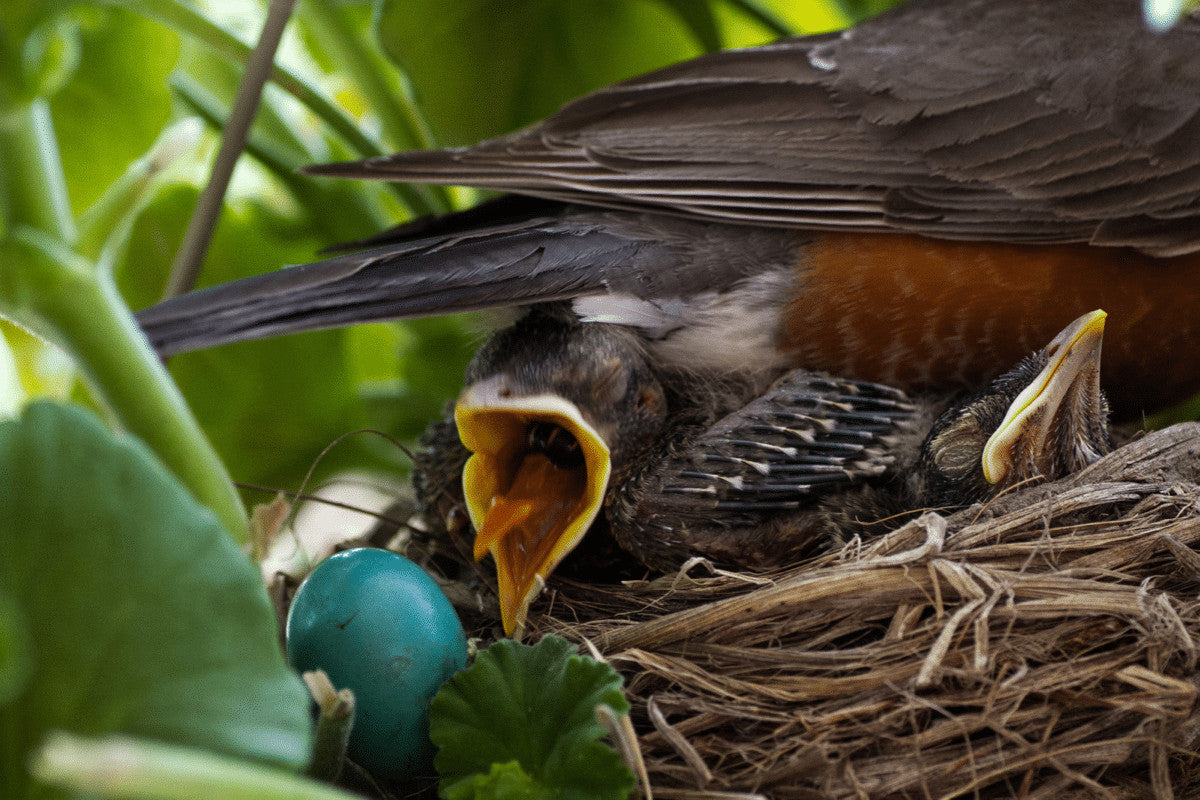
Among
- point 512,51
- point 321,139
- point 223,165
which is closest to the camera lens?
point 223,165

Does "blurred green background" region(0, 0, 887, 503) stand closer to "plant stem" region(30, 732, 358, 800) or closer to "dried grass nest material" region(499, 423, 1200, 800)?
"dried grass nest material" region(499, 423, 1200, 800)

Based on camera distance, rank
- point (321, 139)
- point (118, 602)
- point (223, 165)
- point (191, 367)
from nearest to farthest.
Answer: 1. point (118, 602)
2. point (223, 165)
3. point (191, 367)
4. point (321, 139)

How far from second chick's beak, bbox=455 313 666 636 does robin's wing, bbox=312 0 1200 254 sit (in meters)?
0.20

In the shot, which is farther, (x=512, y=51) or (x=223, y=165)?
(x=512, y=51)

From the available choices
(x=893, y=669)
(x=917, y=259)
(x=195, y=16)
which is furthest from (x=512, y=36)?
(x=893, y=669)

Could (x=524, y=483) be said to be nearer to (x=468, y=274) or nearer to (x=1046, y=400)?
(x=468, y=274)

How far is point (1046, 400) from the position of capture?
1127 mm

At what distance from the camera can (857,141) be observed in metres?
1.31

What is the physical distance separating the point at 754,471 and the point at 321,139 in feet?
3.19

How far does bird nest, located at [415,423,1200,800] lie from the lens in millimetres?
836

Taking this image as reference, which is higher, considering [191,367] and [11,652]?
[11,652]

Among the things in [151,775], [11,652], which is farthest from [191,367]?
[151,775]

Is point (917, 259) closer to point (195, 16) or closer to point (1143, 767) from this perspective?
point (1143, 767)

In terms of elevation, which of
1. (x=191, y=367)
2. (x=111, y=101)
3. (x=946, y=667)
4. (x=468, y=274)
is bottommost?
(x=946, y=667)
